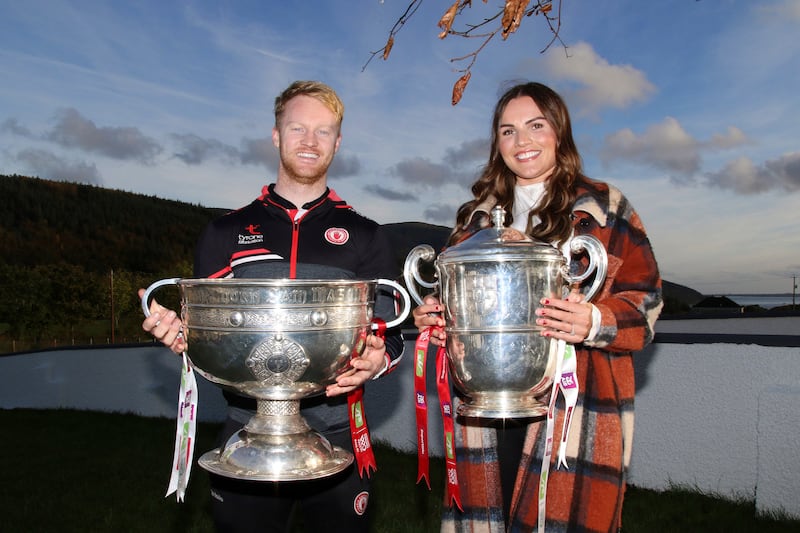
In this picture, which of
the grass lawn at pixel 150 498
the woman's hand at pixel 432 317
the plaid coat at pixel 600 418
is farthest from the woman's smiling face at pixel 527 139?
the grass lawn at pixel 150 498

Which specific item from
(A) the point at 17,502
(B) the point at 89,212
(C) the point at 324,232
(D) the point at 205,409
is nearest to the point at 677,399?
(C) the point at 324,232

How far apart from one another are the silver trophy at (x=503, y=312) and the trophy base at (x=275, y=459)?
386 mm

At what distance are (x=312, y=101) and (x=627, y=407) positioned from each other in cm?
137

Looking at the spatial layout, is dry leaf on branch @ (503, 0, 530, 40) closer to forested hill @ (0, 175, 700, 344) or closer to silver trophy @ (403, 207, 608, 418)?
silver trophy @ (403, 207, 608, 418)

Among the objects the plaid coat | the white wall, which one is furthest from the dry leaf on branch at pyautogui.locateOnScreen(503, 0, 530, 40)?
the white wall

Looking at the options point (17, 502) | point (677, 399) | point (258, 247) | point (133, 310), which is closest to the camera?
point (258, 247)

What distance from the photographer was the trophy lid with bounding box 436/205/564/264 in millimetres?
1773

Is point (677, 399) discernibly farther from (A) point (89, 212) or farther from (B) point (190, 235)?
(A) point (89, 212)

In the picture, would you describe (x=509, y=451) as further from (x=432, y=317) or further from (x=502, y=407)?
(x=432, y=317)

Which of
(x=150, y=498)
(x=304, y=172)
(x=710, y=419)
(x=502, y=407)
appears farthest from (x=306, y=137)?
(x=150, y=498)

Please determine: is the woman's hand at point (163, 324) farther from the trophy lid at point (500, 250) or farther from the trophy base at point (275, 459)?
the trophy lid at point (500, 250)

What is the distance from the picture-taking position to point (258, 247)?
2.31 metres

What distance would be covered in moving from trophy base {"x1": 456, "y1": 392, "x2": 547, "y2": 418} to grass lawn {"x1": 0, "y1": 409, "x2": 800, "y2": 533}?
9.55 feet

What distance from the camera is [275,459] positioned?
172cm
